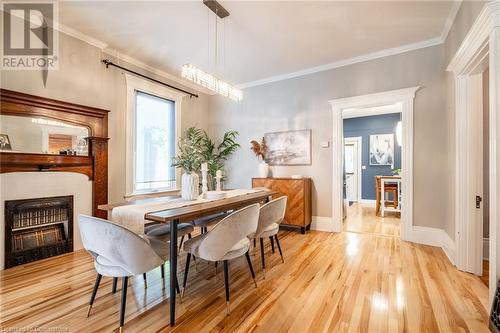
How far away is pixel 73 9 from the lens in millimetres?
2637

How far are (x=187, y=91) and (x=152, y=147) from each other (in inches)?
57.5

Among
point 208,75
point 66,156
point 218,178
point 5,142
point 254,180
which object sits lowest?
point 254,180

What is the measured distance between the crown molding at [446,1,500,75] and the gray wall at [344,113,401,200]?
14.3 ft

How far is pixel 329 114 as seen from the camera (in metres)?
4.06

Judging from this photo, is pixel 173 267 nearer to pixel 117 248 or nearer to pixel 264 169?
pixel 117 248

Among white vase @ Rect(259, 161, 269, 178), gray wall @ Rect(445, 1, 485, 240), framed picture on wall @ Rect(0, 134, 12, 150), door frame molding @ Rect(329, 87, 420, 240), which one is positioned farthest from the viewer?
white vase @ Rect(259, 161, 269, 178)

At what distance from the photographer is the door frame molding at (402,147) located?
A: 343 cm

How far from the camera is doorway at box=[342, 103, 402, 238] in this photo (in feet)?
19.7

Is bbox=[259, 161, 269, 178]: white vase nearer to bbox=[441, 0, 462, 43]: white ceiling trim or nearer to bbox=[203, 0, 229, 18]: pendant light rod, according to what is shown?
bbox=[203, 0, 229, 18]: pendant light rod

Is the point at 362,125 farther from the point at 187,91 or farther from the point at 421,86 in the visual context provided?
the point at 187,91

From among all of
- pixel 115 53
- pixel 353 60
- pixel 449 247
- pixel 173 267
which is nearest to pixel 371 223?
pixel 449 247

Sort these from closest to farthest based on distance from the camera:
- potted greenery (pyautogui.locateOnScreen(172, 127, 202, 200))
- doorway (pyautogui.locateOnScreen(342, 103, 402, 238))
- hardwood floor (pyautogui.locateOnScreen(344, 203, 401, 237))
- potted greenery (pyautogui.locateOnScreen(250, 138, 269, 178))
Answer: potted greenery (pyautogui.locateOnScreen(172, 127, 202, 200))
hardwood floor (pyautogui.locateOnScreen(344, 203, 401, 237))
potted greenery (pyautogui.locateOnScreen(250, 138, 269, 178))
doorway (pyautogui.locateOnScreen(342, 103, 402, 238))

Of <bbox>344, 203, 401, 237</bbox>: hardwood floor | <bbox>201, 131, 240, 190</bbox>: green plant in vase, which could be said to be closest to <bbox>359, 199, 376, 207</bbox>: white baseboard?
<bbox>344, 203, 401, 237</bbox>: hardwood floor

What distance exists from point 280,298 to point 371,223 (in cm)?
337
